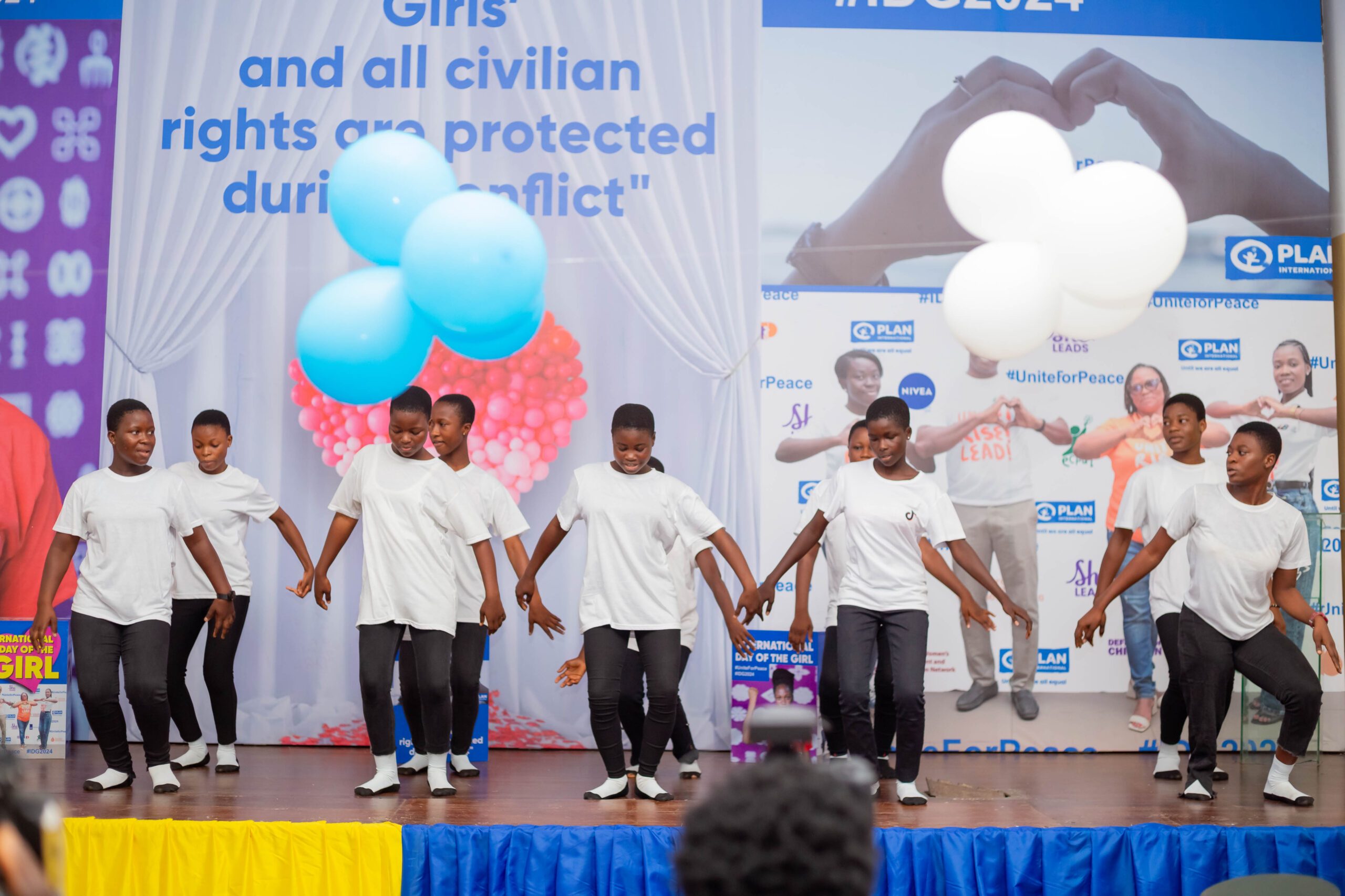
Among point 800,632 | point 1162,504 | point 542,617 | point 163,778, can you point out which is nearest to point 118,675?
point 163,778

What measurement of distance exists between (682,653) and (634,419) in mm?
1212

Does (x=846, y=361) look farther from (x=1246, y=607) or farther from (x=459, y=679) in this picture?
(x=459, y=679)

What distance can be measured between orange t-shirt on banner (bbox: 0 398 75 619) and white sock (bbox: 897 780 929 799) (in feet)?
13.7

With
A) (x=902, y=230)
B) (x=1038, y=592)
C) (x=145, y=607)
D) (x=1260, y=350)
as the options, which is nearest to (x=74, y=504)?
(x=145, y=607)

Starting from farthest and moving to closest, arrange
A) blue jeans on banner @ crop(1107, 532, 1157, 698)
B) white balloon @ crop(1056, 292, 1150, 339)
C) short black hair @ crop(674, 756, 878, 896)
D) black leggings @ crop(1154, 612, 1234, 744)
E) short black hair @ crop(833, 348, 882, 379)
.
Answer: short black hair @ crop(833, 348, 882, 379) < blue jeans on banner @ crop(1107, 532, 1157, 698) < black leggings @ crop(1154, 612, 1234, 744) < white balloon @ crop(1056, 292, 1150, 339) < short black hair @ crop(674, 756, 878, 896)

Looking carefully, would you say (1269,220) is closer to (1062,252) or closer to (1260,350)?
(1260,350)

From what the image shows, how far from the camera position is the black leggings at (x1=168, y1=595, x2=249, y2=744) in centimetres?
511

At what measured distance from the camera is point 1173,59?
6.28 meters

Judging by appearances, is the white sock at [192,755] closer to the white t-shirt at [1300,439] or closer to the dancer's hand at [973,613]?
the dancer's hand at [973,613]

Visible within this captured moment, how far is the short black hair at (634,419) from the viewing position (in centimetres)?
450

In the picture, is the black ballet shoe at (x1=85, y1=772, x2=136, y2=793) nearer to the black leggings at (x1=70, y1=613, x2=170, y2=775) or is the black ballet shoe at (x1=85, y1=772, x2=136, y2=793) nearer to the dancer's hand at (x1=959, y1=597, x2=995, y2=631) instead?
the black leggings at (x1=70, y1=613, x2=170, y2=775)

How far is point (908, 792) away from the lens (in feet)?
14.5

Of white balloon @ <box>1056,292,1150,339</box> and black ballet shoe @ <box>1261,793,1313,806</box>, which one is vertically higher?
white balloon @ <box>1056,292,1150,339</box>

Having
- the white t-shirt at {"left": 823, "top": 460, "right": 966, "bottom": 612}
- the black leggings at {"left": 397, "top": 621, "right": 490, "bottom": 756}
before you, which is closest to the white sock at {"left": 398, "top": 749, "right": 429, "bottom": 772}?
the black leggings at {"left": 397, "top": 621, "right": 490, "bottom": 756}
